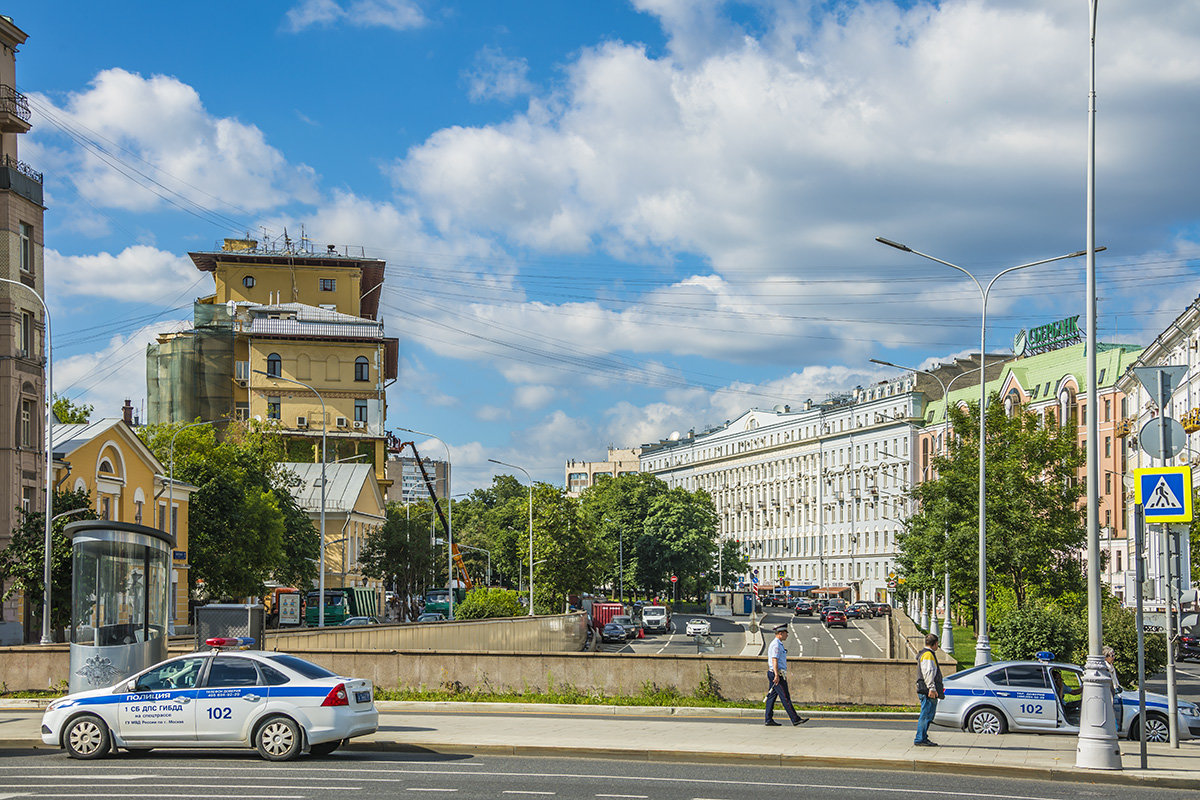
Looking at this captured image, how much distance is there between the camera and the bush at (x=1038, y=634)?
32.5 metres

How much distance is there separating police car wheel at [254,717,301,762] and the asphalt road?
0.15m

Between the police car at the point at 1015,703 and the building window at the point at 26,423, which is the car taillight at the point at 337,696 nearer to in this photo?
the police car at the point at 1015,703

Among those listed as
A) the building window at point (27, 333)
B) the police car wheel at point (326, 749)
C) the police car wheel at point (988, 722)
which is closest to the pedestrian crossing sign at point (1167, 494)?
the police car wheel at point (988, 722)

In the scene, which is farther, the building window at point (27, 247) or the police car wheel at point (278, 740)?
the building window at point (27, 247)

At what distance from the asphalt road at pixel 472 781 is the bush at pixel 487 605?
47616mm

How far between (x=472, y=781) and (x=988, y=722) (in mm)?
10573

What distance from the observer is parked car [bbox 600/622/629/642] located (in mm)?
73438

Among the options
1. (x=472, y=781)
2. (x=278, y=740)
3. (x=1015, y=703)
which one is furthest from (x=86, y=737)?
(x=1015, y=703)

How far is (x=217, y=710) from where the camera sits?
17391mm

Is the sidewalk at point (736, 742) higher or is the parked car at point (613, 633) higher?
the sidewalk at point (736, 742)

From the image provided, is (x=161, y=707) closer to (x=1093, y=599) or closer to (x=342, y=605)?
(x=1093, y=599)

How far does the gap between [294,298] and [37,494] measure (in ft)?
215

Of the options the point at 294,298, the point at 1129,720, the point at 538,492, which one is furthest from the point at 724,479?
the point at 1129,720

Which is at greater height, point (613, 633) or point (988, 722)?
point (988, 722)
